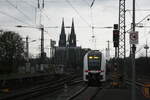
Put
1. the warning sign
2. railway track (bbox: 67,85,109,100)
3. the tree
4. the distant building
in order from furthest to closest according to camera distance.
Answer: the distant building < the tree < railway track (bbox: 67,85,109,100) < the warning sign

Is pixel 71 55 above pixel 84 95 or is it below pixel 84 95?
above

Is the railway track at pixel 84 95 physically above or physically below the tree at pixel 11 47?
below

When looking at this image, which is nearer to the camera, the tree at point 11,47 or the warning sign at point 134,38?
the warning sign at point 134,38

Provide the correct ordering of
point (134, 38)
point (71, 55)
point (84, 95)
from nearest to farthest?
point (134, 38) < point (84, 95) < point (71, 55)

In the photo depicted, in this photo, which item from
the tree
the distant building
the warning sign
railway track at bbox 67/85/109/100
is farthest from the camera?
the distant building

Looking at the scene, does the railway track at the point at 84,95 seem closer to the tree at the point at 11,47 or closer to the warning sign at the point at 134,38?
the warning sign at the point at 134,38

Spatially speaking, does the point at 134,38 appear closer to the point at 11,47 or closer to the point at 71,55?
→ the point at 11,47

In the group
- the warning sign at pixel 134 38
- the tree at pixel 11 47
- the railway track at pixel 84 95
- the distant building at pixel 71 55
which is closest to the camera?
the warning sign at pixel 134 38

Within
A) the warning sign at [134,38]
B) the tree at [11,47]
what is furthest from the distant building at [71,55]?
the warning sign at [134,38]

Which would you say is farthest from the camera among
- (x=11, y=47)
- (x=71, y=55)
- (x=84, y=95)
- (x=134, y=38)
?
(x=71, y=55)

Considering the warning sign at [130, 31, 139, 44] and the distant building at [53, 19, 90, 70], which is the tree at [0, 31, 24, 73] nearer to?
the distant building at [53, 19, 90, 70]

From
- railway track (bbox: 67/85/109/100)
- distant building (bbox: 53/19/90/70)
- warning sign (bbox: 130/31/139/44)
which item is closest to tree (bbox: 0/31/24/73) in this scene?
distant building (bbox: 53/19/90/70)

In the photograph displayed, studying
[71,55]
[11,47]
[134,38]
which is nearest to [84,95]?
[134,38]

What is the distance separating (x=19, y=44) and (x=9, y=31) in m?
4.26
